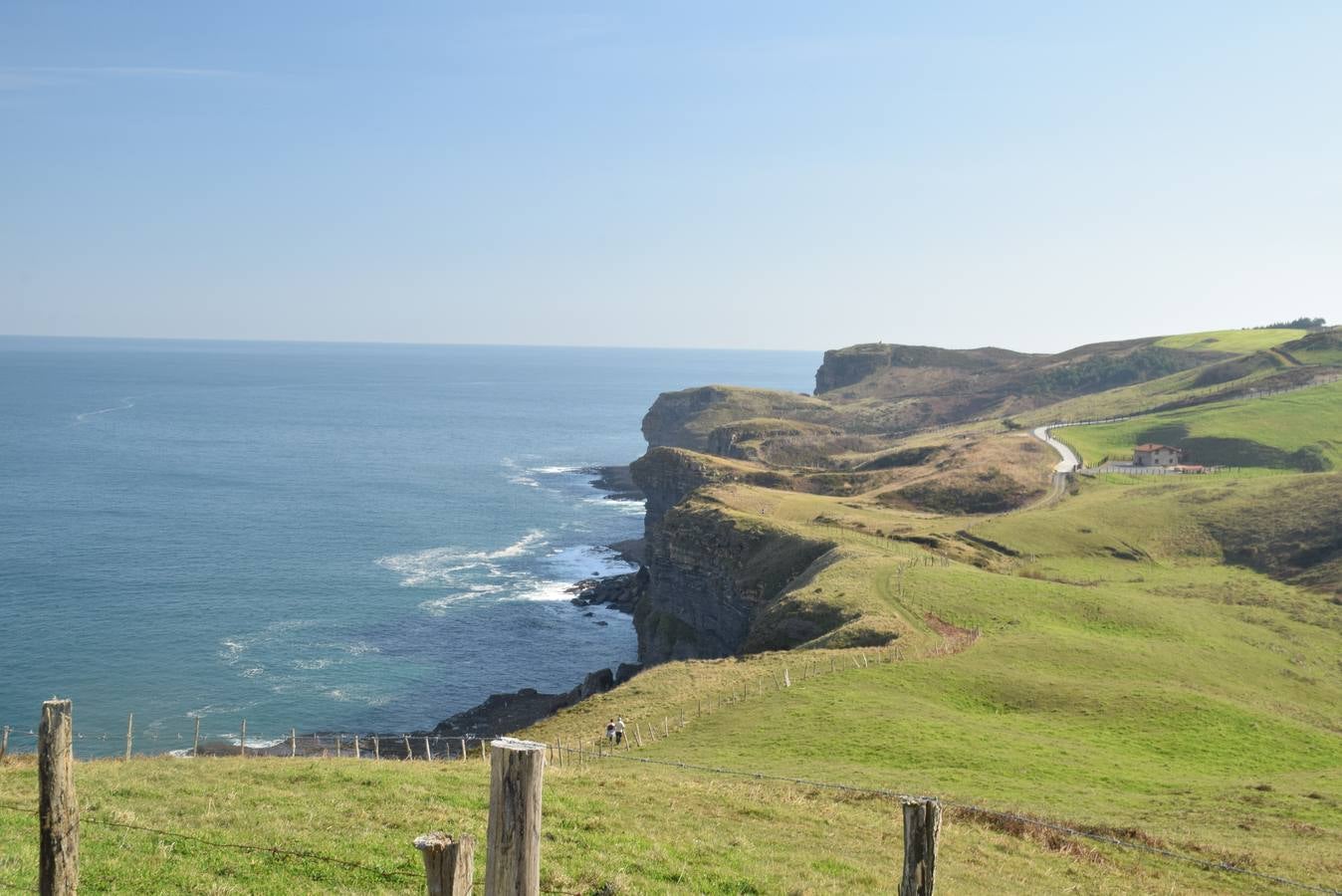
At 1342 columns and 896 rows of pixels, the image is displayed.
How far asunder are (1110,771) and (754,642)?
29003 millimetres

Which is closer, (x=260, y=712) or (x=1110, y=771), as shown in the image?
(x=1110, y=771)

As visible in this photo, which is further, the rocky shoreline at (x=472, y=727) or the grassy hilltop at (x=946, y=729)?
the rocky shoreline at (x=472, y=727)

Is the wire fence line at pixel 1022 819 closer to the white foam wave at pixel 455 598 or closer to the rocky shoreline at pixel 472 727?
the rocky shoreline at pixel 472 727

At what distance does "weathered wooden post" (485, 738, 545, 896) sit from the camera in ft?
28.9

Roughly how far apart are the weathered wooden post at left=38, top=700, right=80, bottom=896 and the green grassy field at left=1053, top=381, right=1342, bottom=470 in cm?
12970

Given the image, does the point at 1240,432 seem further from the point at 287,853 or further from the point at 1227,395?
the point at 287,853

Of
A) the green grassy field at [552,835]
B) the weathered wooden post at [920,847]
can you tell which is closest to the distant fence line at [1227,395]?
the green grassy field at [552,835]

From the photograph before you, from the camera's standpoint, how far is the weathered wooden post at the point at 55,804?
12.0 meters

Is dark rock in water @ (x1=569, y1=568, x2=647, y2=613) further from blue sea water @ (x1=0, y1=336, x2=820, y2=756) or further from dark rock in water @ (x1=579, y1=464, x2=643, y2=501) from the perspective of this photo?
dark rock in water @ (x1=579, y1=464, x2=643, y2=501)

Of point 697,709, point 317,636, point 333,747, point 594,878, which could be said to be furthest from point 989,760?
point 317,636

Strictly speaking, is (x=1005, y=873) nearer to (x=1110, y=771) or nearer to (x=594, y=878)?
(x=594, y=878)

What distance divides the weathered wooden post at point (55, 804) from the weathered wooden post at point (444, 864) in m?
5.93

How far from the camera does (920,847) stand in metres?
11.7

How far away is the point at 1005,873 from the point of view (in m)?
23.0
